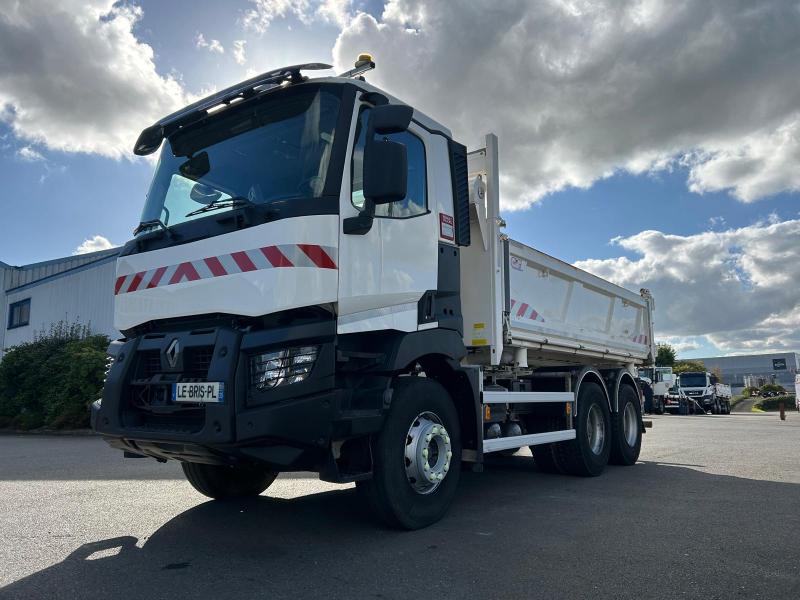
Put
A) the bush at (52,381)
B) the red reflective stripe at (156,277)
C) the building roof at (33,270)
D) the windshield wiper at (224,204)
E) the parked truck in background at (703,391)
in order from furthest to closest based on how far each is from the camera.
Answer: the parked truck in background at (703,391)
the building roof at (33,270)
the bush at (52,381)
the red reflective stripe at (156,277)
the windshield wiper at (224,204)

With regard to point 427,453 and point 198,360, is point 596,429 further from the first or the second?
point 198,360

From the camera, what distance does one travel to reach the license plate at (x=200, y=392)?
12.2 feet

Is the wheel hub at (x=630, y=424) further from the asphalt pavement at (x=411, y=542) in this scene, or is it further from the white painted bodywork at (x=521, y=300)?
the asphalt pavement at (x=411, y=542)

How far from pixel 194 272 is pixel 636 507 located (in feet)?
14.2

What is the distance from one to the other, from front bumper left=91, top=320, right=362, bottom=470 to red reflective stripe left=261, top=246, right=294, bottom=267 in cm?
41

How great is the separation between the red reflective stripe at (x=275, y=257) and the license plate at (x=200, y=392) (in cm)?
82

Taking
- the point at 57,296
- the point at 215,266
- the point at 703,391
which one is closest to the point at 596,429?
the point at 215,266

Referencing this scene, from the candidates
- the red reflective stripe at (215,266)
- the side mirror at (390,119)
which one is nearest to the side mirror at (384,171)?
the side mirror at (390,119)

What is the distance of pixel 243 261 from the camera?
4.05 metres

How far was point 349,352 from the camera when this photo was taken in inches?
164

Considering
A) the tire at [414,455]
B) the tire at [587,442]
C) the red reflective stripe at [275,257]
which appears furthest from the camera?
the tire at [587,442]

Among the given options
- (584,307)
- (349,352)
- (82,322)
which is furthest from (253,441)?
(82,322)

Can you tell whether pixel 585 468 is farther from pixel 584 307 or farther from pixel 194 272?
pixel 194 272

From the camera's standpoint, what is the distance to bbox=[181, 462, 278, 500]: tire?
5.67 metres
